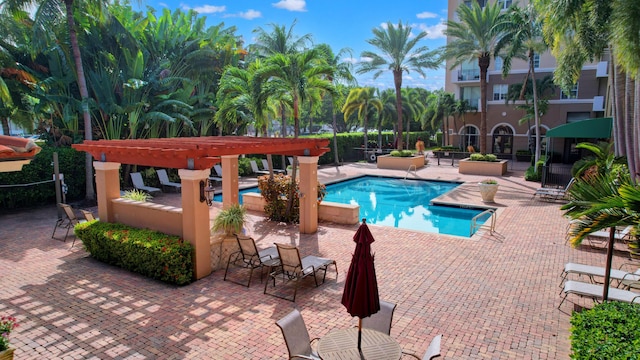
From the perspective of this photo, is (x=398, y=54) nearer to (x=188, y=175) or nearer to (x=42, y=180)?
(x=42, y=180)

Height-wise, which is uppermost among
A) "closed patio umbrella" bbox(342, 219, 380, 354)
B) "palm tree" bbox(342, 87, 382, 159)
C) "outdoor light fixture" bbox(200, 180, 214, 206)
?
"palm tree" bbox(342, 87, 382, 159)

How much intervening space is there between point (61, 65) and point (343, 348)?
1828cm

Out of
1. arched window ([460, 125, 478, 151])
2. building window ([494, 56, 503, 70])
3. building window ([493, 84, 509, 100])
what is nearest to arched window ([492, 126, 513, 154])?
arched window ([460, 125, 478, 151])

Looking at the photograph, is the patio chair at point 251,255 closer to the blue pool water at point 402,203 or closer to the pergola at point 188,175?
the pergola at point 188,175

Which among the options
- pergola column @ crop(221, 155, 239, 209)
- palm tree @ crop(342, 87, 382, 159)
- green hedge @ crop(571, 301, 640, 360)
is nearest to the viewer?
green hedge @ crop(571, 301, 640, 360)

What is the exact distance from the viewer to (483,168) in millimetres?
25188

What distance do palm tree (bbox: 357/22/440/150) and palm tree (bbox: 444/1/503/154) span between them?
1723 millimetres

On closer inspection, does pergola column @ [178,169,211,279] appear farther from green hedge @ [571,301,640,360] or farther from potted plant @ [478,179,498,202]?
potted plant @ [478,179,498,202]

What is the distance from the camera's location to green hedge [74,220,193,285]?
26.7ft

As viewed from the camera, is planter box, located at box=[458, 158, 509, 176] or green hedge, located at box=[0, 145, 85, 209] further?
planter box, located at box=[458, 158, 509, 176]

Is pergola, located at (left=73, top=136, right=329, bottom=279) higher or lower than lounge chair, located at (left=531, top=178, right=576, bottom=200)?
higher

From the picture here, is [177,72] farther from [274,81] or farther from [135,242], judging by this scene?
[135,242]

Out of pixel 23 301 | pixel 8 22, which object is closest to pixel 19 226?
pixel 23 301

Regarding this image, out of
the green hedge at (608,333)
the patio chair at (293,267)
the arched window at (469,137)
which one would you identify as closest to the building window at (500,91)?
the arched window at (469,137)
